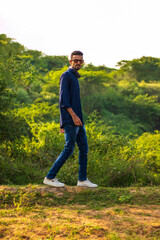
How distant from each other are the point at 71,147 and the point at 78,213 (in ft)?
3.00

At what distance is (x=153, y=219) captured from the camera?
3.05 meters

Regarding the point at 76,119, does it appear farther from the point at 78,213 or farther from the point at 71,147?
the point at 78,213

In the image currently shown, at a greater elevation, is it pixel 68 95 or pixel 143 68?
pixel 143 68

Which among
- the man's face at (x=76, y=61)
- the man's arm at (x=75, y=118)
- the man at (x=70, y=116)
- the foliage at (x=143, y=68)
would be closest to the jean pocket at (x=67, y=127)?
the man at (x=70, y=116)

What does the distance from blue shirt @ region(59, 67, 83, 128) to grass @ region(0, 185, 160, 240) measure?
3.28ft

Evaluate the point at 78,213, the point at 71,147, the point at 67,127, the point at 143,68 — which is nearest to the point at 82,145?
the point at 71,147

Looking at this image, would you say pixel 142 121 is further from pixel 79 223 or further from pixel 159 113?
pixel 79 223

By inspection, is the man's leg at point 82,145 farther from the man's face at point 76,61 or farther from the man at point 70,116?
the man's face at point 76,61

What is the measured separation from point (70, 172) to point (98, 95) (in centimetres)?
2730

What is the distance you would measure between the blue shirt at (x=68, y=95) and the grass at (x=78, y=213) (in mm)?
1001

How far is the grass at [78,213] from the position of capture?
2703 millimetres

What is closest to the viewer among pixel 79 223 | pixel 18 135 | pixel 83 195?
pixel 79 223

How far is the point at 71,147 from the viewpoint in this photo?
386 cm

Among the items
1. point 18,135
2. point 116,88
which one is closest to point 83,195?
point 18,135
